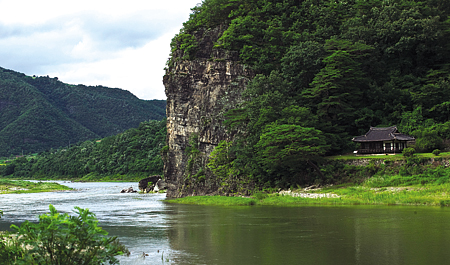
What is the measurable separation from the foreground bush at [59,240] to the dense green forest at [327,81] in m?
37.8

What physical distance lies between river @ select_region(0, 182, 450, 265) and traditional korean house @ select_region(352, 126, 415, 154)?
54.6 feet

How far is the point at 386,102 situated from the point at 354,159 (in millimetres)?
15187

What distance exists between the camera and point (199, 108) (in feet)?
247

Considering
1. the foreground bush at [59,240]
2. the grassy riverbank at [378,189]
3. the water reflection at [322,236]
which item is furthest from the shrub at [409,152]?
the foreground bush at [59,240]

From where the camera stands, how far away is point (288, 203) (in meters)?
45.5

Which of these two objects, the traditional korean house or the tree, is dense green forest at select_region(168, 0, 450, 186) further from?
→ the traditional korean house

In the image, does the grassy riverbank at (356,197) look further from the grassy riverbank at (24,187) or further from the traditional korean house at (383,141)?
the grassy riverbank at (24,187)

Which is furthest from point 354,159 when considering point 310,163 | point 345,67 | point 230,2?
point 230,2

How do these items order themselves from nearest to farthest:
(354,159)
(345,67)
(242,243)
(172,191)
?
(242,243), (354,159), (345,67), (172,191)

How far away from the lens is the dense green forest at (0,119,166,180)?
150m

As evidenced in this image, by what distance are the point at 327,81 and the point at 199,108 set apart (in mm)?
24761

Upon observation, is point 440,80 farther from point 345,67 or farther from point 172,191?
point 172,191

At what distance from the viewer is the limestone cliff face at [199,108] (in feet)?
226

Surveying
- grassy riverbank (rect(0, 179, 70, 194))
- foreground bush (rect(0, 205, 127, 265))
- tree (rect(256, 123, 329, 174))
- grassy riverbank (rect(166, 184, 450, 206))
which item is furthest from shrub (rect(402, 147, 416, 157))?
grassy riverbank (rect(0, 179, 70, 194))
